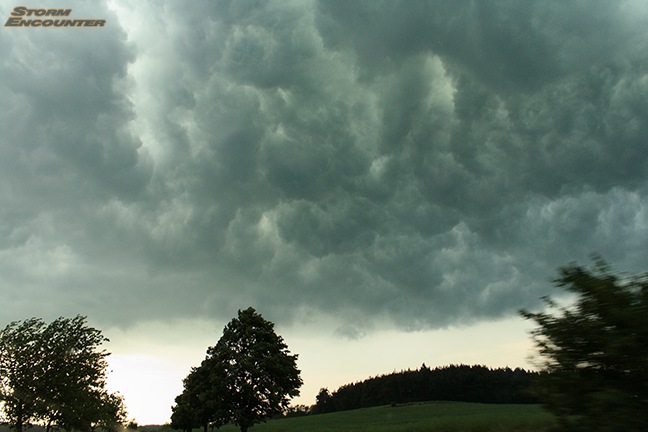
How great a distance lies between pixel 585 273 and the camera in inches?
340

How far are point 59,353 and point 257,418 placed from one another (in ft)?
69.6

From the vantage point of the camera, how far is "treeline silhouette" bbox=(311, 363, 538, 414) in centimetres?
13500

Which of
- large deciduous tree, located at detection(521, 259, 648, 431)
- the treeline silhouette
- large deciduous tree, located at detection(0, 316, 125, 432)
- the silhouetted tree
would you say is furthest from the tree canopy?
the treeline silhouette

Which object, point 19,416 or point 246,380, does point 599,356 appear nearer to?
point 246,380

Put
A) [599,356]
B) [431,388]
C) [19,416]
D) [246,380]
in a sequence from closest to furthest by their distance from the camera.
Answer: [599,356]
[19,416]
[246,380]
[431,388]

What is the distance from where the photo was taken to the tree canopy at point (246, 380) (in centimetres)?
4856

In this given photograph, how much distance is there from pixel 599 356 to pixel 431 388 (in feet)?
488

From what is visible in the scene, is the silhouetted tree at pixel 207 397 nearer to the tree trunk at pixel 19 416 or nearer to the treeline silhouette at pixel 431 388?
the tree trunk at pixel 19 416

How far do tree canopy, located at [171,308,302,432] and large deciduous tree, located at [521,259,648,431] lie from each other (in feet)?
144

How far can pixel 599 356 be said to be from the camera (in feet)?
25.3

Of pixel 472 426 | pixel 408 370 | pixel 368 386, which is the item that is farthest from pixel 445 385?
pixel 472 426

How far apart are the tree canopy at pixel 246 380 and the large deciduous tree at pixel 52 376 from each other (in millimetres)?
Result: 11007

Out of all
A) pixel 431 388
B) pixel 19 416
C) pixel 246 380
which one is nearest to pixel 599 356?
pixel 246 380

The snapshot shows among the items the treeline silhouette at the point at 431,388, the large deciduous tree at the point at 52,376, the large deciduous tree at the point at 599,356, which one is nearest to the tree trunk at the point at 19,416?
the large deciduous tree at the point at 52,376
